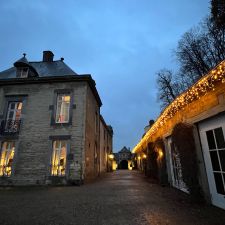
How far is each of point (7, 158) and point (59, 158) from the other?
336 centimetres

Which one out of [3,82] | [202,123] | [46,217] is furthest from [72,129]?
[202,123]

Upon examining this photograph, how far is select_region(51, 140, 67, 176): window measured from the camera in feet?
32.2

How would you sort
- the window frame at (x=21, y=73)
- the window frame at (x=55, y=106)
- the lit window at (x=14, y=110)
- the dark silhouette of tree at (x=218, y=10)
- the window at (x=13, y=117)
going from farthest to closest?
the window frame at (x=21, y=73) < the lit window at (x=14, y=110) < the window at (x=13, y=117) < the window frame at (x=55, y=106) < the dark silhouette of tree at (x=218, y=10)

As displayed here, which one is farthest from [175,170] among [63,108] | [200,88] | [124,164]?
[124,164]

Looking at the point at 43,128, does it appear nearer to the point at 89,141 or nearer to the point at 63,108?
the point at 63,108

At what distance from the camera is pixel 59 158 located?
10.0m

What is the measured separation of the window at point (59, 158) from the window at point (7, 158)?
271 cm

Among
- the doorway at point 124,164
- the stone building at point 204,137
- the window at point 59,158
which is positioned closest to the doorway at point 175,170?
the stone building at point 204,137

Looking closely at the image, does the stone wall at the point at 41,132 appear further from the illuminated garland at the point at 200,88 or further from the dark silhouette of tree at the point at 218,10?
the dark silhouette of tree at the point at 218,10

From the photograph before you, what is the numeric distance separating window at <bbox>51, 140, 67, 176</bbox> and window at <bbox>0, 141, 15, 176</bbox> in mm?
2708

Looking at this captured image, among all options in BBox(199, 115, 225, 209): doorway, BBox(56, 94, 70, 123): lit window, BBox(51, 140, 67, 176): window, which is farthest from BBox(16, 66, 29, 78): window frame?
BBox(199, 115, 225, 209): doorway

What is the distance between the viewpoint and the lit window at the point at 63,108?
35.7 ft

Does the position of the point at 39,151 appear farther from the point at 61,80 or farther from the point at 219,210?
the point at 219,210

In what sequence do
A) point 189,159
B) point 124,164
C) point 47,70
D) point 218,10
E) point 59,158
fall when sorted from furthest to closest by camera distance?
point 124,164 < point 47,70 < point 59,158 < point 218,10 < point 189,159
